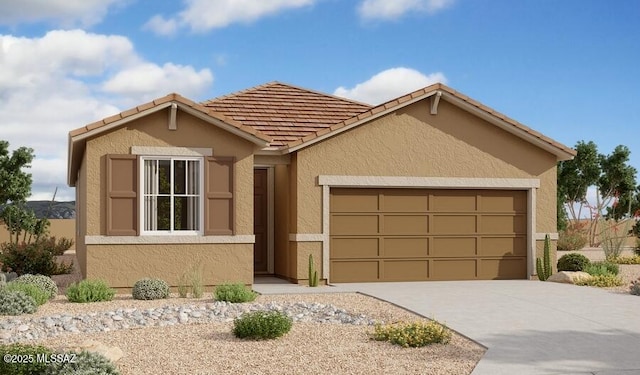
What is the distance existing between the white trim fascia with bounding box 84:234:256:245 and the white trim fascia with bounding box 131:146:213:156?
5.43ft

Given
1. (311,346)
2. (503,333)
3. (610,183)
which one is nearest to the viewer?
(311,346)

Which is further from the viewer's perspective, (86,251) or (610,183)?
(610,183)

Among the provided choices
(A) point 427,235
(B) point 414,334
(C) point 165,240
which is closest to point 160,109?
(C) point 165,240

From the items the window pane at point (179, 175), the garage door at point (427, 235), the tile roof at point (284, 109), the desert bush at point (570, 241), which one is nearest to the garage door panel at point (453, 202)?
the garage door at point (427, 235)

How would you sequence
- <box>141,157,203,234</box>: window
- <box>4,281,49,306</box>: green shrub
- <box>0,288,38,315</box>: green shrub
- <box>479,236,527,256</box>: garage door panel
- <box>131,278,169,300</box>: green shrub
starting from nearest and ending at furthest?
<box>0,288,38,315</box>: green shrub → <box>4,281,49,306</box>: green shrub → <box>131,278,169,300</box>: green shrub → <box>141,157,203,234</box>: window → <box>479,236,527,256</box>: garage door panel

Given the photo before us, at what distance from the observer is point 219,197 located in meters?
16.4

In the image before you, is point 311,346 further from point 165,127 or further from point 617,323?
point 165,127

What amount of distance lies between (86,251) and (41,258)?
14.4ft

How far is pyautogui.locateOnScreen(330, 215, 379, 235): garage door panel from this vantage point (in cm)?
1788

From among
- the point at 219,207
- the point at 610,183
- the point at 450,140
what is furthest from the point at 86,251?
the point at 610,183

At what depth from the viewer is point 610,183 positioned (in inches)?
1486

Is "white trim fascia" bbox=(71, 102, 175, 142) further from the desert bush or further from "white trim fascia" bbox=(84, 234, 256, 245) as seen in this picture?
the desert bush

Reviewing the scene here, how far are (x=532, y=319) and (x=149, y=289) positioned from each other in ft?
22.3

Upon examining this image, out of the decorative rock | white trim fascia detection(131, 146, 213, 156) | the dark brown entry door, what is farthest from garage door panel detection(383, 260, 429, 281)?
white trim fascia detection(131, 146, 213, 156)
